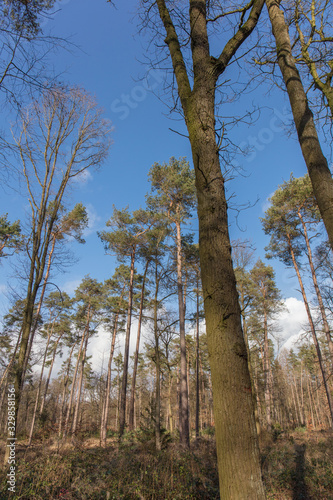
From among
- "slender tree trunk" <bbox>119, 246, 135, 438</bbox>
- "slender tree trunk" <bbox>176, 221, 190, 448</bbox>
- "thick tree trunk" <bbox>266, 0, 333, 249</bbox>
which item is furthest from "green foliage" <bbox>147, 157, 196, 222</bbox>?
"thick tree trunk" <bbox>266, 0, 333, 249</bbox>

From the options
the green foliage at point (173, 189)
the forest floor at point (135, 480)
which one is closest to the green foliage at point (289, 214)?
the green foliage at point (173, 189)

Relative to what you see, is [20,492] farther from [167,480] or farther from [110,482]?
[167,480]

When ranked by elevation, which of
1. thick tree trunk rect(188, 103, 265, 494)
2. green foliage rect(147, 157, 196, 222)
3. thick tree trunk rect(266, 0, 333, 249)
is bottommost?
thick tree trunk rect(188, 103, 265, 494)

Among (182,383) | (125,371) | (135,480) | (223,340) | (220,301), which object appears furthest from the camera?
(125,371)

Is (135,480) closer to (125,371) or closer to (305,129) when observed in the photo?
(305,129)

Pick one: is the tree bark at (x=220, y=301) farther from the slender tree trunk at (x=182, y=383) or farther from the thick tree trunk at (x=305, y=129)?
the slender tree trunk at (x=182, y=383)

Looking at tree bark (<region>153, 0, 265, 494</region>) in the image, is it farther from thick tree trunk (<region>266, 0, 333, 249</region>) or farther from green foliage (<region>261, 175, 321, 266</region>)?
green foliage (<region>261, 175, 321, 266</region>)

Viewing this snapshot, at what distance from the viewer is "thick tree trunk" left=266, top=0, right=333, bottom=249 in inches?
122

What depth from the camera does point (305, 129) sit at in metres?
3.62

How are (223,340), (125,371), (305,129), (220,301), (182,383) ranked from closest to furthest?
(223,340) → (220,301) → (305,129) → (182,383) → (125,371)

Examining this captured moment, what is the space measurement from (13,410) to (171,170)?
11.5 m

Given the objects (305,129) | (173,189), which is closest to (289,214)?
(173,189)

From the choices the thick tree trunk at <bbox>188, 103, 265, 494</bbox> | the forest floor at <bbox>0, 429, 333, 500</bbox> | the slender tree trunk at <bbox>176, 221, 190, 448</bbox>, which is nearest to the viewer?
the thick tree trunk at <bbox>188, 103, 265, 494</bbox>

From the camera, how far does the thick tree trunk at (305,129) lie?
122 inches
